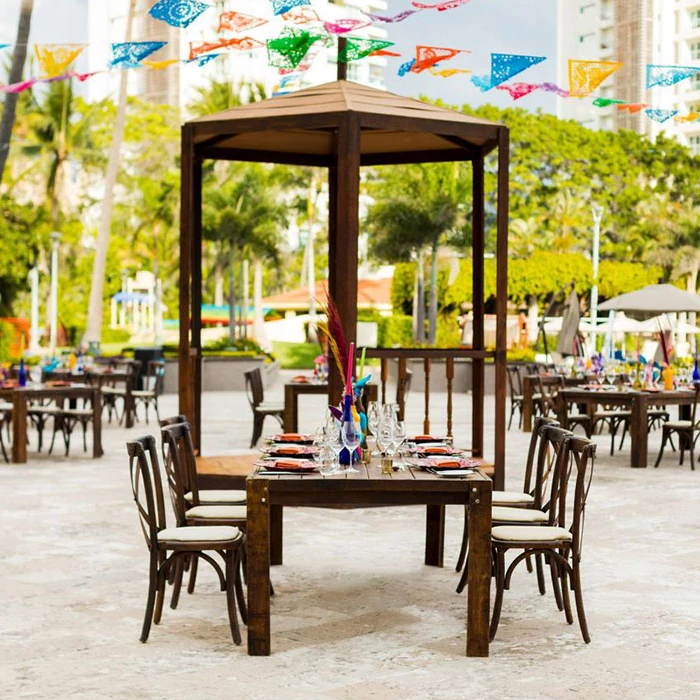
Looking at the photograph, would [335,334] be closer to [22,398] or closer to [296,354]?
[22,398]

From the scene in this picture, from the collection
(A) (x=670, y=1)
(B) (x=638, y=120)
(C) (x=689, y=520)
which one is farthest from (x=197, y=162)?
(A) (x=670, y=1)

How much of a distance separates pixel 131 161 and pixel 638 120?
2632 cm

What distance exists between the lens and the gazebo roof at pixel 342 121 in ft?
24.5

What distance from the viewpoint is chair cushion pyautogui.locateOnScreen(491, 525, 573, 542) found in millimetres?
5094

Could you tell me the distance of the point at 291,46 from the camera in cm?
941

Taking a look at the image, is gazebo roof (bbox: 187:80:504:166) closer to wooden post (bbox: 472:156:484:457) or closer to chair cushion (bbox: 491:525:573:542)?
wooden post (bbox: 472:156:484:457)

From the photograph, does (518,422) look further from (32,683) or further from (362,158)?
(32,683)

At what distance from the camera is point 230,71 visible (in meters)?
70.4

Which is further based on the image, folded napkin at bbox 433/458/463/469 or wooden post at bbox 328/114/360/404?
wooden post at bbox 328/114/360/404

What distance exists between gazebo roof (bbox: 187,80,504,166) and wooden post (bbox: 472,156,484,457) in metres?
0.30

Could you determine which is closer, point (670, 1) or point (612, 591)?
point (612, 591)

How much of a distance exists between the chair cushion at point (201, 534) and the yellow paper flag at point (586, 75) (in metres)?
6.05

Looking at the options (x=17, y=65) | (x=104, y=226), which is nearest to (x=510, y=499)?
(x=17, y=65)

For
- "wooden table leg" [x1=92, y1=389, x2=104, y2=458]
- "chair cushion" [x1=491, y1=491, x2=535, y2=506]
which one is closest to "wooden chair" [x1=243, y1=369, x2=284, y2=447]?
"wooden table leg" [x1=92, y1=389, x2=104, y2=458]
